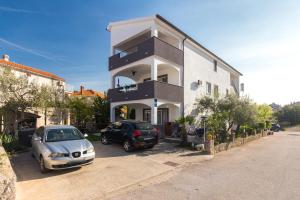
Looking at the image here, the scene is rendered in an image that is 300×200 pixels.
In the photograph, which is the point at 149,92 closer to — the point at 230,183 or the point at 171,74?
the point at 171,74

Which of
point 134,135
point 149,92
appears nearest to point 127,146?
point 134,135

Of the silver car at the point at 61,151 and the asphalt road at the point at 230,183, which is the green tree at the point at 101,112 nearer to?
the silver car at the point at 61,151

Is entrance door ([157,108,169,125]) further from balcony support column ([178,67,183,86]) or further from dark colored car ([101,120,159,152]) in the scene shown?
dark colored car ([101,120,159,152])

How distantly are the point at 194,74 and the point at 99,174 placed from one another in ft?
45.3

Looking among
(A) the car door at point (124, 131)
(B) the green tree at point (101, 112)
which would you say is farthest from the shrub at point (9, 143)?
(B) the green tree at point (101, 112)

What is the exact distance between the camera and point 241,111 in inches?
524

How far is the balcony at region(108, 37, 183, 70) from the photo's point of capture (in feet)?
46.1

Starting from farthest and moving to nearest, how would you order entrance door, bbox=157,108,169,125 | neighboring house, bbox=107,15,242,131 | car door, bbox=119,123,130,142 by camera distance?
entrance door, bbox=157,108,169,125 < neighboring house, bbox=107,15,242,131 < car door, bbox=119,123,130,142

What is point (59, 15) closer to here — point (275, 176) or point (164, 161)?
point (164, 161)

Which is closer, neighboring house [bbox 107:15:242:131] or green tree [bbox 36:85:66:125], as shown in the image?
green tree [bbox 36:85:66:125]

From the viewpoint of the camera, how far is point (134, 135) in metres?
10.4

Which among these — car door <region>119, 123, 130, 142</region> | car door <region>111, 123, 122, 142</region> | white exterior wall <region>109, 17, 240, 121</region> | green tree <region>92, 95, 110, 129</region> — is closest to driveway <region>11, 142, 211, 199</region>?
car door <region>119, 123, 130, 142</region>

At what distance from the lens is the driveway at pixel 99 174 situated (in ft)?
18.0

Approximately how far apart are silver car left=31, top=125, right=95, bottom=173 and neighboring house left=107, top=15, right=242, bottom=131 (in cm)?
682
